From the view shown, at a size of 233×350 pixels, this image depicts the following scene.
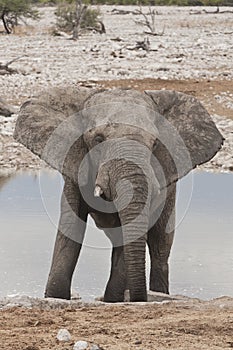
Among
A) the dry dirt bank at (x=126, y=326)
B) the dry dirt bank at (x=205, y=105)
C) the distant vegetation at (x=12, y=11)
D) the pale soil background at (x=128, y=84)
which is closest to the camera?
the dry dirt bank at (x=126, y=326)

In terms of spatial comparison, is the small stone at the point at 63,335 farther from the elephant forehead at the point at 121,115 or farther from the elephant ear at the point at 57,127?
the elephant ear at the point at 57,127

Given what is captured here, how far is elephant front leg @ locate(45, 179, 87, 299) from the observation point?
7602 mm

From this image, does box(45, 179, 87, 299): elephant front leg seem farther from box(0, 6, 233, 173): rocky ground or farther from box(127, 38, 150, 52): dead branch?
box(127, 38, 150, 52): dead branch

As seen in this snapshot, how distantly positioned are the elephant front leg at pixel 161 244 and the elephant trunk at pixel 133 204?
96cm

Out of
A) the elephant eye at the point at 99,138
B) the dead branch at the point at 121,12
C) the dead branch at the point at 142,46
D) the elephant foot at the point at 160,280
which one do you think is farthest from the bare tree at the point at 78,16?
the elephant eye at the point at 99,138

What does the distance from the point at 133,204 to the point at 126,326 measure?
1.31 meters

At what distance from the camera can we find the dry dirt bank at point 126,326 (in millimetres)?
5039

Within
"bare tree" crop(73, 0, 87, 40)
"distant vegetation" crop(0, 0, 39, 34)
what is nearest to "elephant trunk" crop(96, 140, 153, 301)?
"bare tree" crop(73, 0, 87, 40)

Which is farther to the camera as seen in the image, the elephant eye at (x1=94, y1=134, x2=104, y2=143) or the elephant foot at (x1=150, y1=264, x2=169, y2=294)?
the elephant foot at (x1=150, y1=264, x2=169, y2=294)

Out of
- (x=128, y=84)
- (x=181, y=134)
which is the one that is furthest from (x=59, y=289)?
(x=128, y=84)

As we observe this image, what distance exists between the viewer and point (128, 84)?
2034 cm

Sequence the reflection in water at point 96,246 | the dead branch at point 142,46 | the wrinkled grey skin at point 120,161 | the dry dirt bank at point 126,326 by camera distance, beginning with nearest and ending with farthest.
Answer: the dry dirt bank at point 126,326 → the wrinkled grey skin at point 120,161 → the reflection in water at point 96,246 → the dead branch at point 142,46

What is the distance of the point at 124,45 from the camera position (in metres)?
26.6

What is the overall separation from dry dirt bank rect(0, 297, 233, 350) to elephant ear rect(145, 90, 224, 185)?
55.4 inches
